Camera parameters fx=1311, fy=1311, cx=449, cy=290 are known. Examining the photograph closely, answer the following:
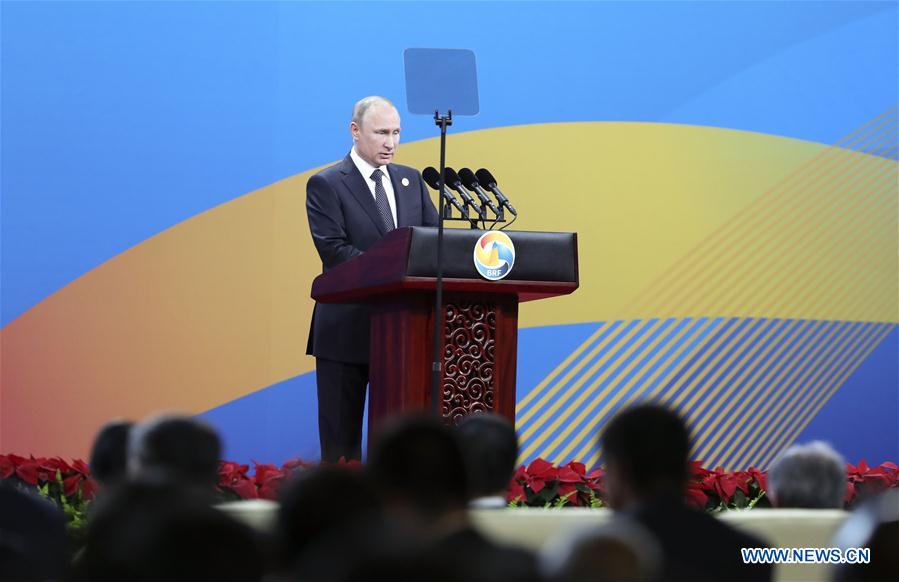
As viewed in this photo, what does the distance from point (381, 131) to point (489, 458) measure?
2370mm

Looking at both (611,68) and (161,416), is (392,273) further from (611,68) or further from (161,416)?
(611,68)

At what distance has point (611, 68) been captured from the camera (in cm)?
736

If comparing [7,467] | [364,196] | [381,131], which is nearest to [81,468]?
[7,467]

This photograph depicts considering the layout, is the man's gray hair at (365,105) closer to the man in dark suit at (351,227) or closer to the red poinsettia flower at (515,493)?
the man in dark suit at (351,227)

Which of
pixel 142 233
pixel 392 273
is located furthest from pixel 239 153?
pixel 392 273

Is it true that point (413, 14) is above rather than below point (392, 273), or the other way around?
above

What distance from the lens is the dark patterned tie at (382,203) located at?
16.4ft

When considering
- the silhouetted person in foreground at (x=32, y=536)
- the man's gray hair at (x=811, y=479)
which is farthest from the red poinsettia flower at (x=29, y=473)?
the man's gray hair at (x=811, y=479)

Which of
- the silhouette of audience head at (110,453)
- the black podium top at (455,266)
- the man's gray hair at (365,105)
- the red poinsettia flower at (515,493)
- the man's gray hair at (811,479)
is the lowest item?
the red poinsettia flower at (515,493)

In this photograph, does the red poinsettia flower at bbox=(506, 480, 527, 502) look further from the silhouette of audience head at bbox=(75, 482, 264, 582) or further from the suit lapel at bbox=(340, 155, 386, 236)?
the silhouette of audience head at bbox=(75, 482, 264, 582)

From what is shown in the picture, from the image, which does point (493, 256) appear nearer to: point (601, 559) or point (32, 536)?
point (32, 536)

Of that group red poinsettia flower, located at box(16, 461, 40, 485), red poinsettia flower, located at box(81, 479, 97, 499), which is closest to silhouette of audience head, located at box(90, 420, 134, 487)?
red poinsettia flower, located at box(81, 479, 97, 499)

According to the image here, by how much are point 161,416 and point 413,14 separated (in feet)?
17.2

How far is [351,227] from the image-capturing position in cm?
495
